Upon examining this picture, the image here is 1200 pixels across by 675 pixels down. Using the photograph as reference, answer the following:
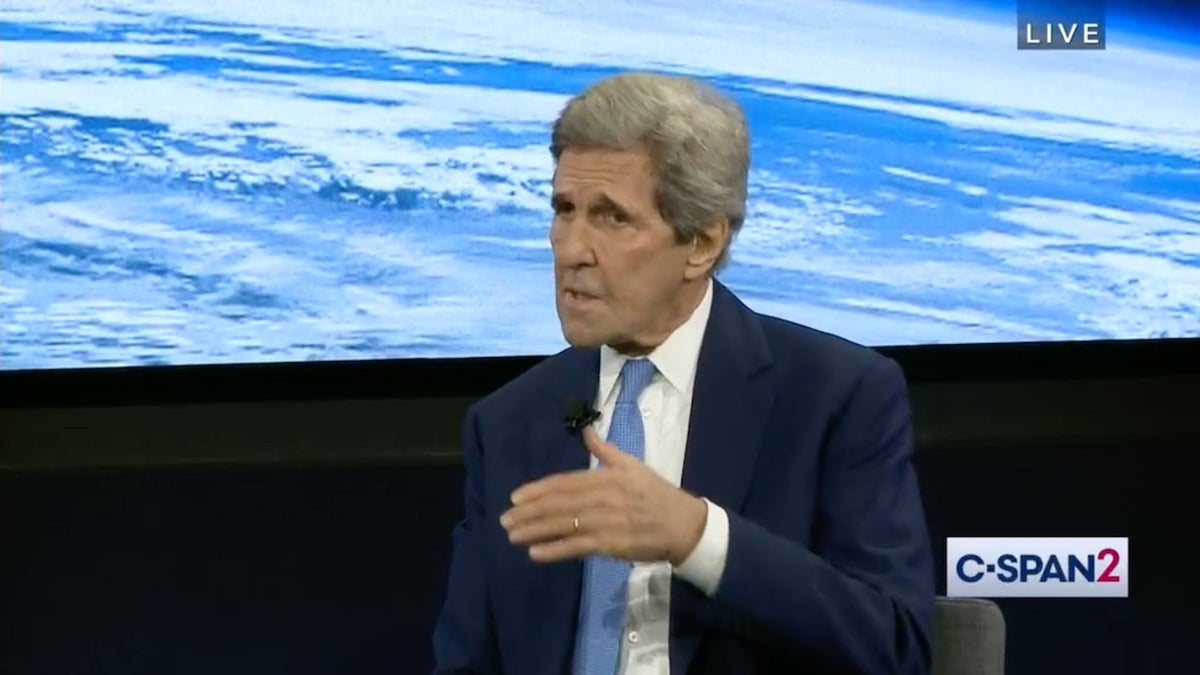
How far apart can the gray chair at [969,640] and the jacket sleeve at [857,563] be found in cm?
20

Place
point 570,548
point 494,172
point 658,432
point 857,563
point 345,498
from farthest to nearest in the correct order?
point 345,498 < point 494,172 < point 658,432 < point 857,563 < point 570,548

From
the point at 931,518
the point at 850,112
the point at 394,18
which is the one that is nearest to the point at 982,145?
the point at 850,112

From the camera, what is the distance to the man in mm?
1887

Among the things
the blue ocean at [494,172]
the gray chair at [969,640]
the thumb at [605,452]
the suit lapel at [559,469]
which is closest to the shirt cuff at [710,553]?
the thumb at [605,452]

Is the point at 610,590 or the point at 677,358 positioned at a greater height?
the point at 677,358

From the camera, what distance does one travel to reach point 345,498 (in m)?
3.57

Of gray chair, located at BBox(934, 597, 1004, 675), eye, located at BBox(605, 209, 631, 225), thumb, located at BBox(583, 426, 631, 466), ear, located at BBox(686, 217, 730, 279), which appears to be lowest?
gray chair, located at BBox(934, 597, 1004, 675)

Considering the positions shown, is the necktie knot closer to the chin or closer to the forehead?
the chin

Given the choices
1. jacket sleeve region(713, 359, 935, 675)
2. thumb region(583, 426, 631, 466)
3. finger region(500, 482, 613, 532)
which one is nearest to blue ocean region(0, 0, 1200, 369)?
jacket sleeve region(713, 359, 935, 675)

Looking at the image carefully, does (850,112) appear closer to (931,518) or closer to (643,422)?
(931,518)

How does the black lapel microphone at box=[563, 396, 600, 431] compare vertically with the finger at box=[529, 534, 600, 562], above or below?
above

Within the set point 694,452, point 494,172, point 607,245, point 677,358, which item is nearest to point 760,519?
point 694,452

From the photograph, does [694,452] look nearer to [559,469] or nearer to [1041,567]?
[559,469]

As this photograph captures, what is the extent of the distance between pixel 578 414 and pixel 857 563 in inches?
14.6
